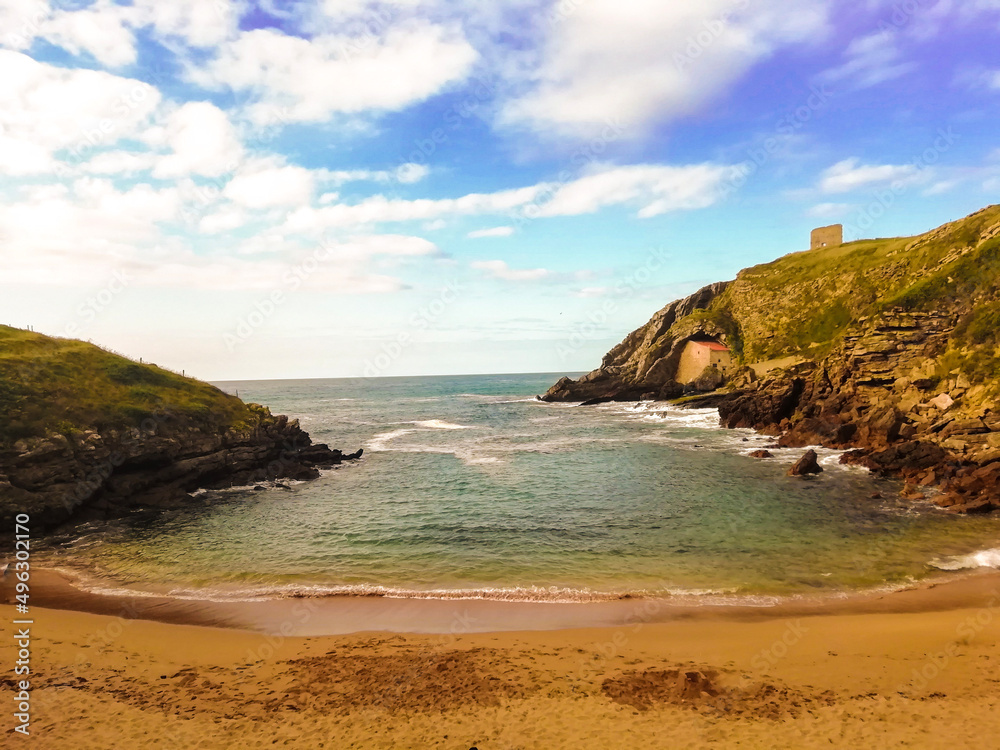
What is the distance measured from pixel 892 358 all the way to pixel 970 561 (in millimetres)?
29689

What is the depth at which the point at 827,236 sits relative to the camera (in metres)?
93.9

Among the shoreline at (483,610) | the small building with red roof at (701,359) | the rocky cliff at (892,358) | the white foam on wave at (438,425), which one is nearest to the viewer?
the shoreline at (483,610)

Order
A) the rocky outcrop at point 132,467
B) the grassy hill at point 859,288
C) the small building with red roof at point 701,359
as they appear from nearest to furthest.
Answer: the rocky outcrop at point 132,467 → the grassy hill at point 859,288 → the small building with red roof at point 701,359

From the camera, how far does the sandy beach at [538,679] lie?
10.7 m

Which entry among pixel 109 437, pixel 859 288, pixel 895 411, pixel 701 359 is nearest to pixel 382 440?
pixel 109 437

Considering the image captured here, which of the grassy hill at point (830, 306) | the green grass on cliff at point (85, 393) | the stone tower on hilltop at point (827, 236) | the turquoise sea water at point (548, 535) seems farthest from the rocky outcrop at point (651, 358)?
the green grass on cliff at point (85, 393)

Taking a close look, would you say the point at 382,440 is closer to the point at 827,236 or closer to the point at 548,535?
the point at 548,535

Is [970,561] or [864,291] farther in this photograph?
[864,291]

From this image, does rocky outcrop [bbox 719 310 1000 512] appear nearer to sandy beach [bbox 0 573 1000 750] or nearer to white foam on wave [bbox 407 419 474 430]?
sandy beach [bbox 0 573 1000 750]

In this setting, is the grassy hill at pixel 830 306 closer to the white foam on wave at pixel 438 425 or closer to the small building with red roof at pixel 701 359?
the small building with red roof at pixel 701 359

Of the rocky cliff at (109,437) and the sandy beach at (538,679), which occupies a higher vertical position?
the rocky cliff at (109,437)

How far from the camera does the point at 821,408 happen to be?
4866cm

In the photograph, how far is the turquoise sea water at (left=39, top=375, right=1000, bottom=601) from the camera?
19.8 meters

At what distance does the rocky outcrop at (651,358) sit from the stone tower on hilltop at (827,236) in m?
17.1
